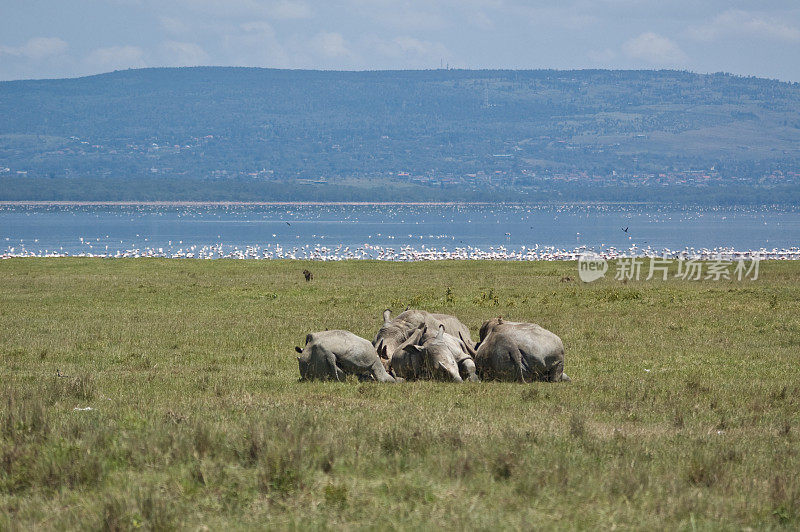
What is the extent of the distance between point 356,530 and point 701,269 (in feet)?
145

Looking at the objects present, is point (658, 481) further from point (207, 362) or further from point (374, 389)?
point (207, 362)

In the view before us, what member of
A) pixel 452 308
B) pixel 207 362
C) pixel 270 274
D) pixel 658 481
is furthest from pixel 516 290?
pixel 658 481

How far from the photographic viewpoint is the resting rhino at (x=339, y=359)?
51.5 feet

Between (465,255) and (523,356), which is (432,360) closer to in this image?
(523,356)

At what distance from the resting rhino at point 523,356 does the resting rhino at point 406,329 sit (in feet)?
3.69

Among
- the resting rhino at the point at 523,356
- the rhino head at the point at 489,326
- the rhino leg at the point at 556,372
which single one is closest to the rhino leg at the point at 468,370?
the resting rhino at the point at 523,356

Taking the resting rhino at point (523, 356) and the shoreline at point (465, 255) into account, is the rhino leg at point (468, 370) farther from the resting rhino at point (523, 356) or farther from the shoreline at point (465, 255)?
the shoreline at point (465, 255)

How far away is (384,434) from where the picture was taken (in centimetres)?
1083

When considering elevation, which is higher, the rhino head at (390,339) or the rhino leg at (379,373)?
the rhino head at (390,339)

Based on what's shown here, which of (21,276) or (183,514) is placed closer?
(183,514)

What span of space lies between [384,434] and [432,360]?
17.0 ft

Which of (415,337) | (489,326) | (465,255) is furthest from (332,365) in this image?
(465,255)

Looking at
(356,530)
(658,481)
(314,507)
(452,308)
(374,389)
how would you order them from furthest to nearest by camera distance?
1. (452,308)
2. (374,389)
3. (658,481)
4. (314,507)
5. (356,530)

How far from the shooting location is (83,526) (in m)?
8.12
